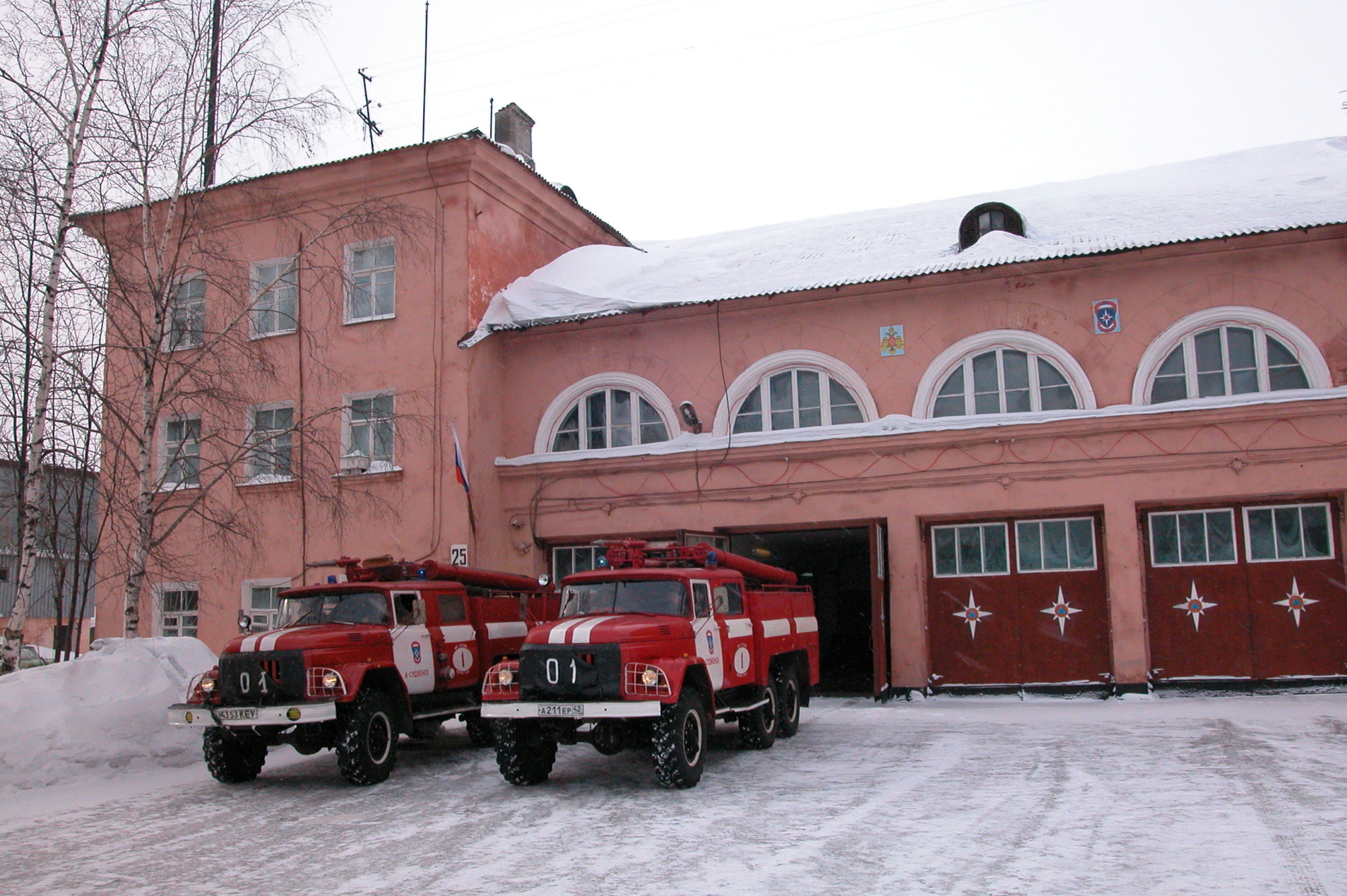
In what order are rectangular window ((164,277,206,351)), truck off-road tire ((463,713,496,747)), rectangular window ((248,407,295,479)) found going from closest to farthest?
truck off-road tire ((463,713,496,747))
rectangular window ((164,277,206,351))
rectangular window ((248,407,295,479))

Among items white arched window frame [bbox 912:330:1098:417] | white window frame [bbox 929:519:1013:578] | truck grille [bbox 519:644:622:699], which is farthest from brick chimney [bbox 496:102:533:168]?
truck grille [bbox 519:644:622:699]

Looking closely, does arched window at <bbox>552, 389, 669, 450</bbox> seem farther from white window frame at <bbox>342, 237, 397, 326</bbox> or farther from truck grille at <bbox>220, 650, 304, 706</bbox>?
truck grille at <bbox>220, 650, 304, 706</bbox>

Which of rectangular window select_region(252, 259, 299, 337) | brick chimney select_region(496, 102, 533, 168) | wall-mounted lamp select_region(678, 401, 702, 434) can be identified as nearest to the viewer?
wall-mounted lamp select_region(678, 401, 702, 434)

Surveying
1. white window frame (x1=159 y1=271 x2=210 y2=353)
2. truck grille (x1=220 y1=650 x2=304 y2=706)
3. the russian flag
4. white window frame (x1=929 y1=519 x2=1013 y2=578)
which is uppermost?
white window frame (x1=159 y1=271 x2=210 y2=353)

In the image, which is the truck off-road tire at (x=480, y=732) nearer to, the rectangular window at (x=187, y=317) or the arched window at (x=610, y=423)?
the rectangular window at (x=187, y=317)

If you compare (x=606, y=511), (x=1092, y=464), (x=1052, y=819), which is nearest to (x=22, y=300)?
(x=606, y=511)

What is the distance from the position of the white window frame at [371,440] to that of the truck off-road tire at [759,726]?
9258 millimetres

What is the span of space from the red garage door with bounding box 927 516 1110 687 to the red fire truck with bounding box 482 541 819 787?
536 centimetres

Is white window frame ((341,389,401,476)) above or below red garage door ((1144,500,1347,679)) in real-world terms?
above

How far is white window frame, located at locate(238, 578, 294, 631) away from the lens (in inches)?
774

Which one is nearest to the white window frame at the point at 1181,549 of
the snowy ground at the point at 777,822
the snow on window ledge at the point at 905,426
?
the snow on window ledge at the point at 905,426

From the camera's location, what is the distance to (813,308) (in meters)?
17.9

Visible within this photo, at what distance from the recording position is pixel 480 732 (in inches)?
521

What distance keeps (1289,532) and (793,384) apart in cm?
768
